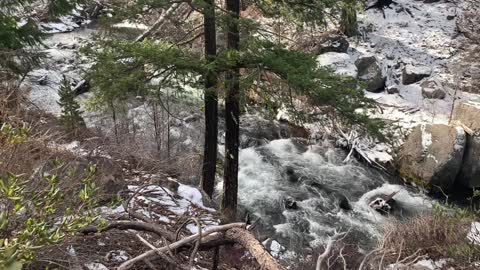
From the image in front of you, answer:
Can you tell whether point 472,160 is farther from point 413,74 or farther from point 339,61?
point 339,61

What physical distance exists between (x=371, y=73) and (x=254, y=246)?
46.3ft

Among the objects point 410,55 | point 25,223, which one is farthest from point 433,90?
point 25,223

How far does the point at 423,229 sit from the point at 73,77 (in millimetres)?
12141

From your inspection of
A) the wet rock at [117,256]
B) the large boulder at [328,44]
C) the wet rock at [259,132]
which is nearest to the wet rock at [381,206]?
the wet rock at [259,132]

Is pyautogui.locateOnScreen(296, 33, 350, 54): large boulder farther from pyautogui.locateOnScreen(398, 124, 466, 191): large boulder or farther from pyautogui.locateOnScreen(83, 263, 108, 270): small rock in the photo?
pyautogui.locateOnScreen(83, 263, 108, 270): small rock

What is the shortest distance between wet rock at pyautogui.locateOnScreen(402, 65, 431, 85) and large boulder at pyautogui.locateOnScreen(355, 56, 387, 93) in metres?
0.64

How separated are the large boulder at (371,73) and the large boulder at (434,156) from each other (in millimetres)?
3427

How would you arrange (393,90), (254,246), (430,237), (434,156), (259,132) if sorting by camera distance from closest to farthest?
1. (254,246)
2. (430,237)
3. (434,156)
4. (259,132)
5. (393,90)

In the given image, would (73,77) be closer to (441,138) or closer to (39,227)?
(441,138)

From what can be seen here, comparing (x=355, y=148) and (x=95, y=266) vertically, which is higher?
(x=95, y=266)

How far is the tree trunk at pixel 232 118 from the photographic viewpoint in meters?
6.70

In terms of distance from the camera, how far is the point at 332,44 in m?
16.8

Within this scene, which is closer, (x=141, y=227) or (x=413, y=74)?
(x=141, y=227)

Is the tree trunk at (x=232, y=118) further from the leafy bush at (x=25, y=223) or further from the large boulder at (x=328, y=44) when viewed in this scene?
the large boulder at (x=328, y=44)
